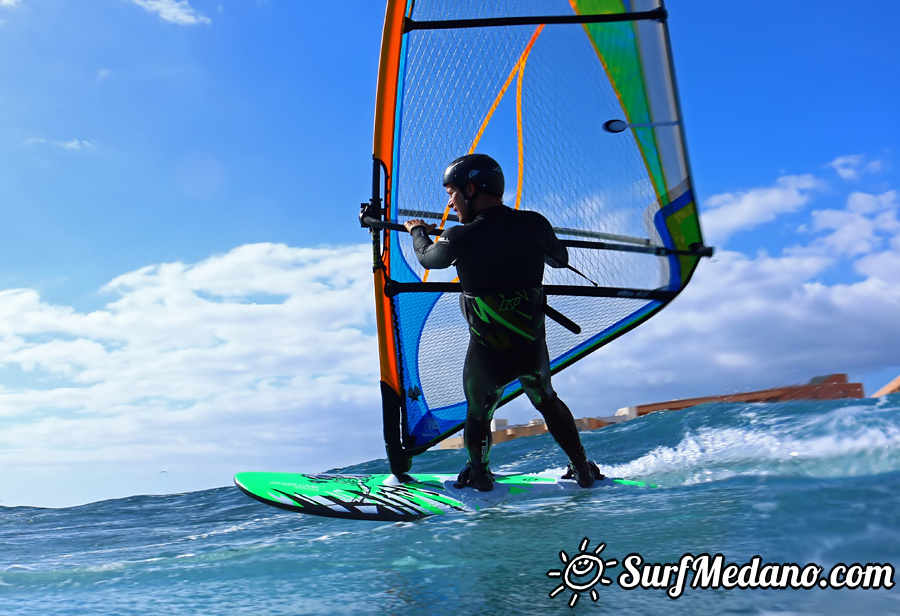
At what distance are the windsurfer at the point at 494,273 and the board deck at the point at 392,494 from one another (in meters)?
0.56

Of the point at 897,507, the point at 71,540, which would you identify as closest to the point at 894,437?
the point at 897,507

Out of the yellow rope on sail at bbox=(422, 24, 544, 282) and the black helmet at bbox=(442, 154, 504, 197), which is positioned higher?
the yellow rope on sail at bbox=(422, 24, 544, 282)

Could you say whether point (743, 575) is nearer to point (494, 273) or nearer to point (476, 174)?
point (494, 273)

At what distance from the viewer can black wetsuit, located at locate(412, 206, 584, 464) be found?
338cm

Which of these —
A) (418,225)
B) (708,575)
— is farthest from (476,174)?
(708,575)

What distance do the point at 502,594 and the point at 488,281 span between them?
5.76 ft

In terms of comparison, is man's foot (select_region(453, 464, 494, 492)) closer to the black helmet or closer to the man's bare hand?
the man's bare hand

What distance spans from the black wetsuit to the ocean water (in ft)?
2.27

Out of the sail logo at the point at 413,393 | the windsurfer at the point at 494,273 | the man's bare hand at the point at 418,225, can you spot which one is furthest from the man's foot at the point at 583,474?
the man's bare hand at the point at 418,225

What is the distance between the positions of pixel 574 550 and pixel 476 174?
194cm

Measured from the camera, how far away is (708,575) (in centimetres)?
196

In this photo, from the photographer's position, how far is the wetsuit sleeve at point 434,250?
339 centimetres

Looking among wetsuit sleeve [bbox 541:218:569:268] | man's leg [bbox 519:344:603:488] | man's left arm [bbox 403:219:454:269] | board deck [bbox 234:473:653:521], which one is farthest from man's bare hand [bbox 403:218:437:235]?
board deck [bbox 234:473:653:521]

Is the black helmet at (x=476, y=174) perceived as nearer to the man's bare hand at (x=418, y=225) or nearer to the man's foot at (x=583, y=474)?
the man's bare hand at (x=418, y=225)
